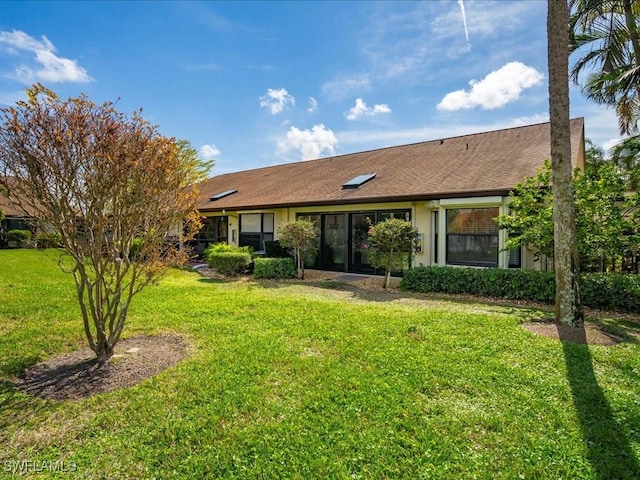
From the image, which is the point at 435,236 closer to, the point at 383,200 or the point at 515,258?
the point at 383,200

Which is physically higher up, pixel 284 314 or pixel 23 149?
pixel 23 149

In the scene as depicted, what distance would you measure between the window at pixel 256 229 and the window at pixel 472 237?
782 centimetres

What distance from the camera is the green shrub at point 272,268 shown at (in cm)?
1225

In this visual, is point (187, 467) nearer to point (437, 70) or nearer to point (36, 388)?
point (36, 388)

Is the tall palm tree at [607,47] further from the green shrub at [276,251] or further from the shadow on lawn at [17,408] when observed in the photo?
the shadow on lawn at [17,408]

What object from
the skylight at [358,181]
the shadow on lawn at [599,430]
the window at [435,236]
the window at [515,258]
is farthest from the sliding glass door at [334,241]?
the shadow on lawn at [599,430]

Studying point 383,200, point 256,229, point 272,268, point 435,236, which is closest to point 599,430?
point 435,236

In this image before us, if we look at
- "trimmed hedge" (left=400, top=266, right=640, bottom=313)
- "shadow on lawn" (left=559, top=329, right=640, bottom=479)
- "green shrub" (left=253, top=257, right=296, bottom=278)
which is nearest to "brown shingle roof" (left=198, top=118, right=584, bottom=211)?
"trimmed hedge" (left=400, top=266, right=640, bottom=313)

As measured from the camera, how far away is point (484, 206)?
1006cm

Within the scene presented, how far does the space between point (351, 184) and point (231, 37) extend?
20.6 feet

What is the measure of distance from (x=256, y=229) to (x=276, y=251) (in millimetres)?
2916

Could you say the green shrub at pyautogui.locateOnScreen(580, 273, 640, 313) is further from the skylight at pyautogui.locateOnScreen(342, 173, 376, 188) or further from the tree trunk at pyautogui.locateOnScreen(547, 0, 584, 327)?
the skylight at pyautogui.locateOnScreen(342, 173, 376, 188)

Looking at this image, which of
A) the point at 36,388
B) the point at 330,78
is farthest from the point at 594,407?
the point at 330,78

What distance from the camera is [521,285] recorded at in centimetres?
836
